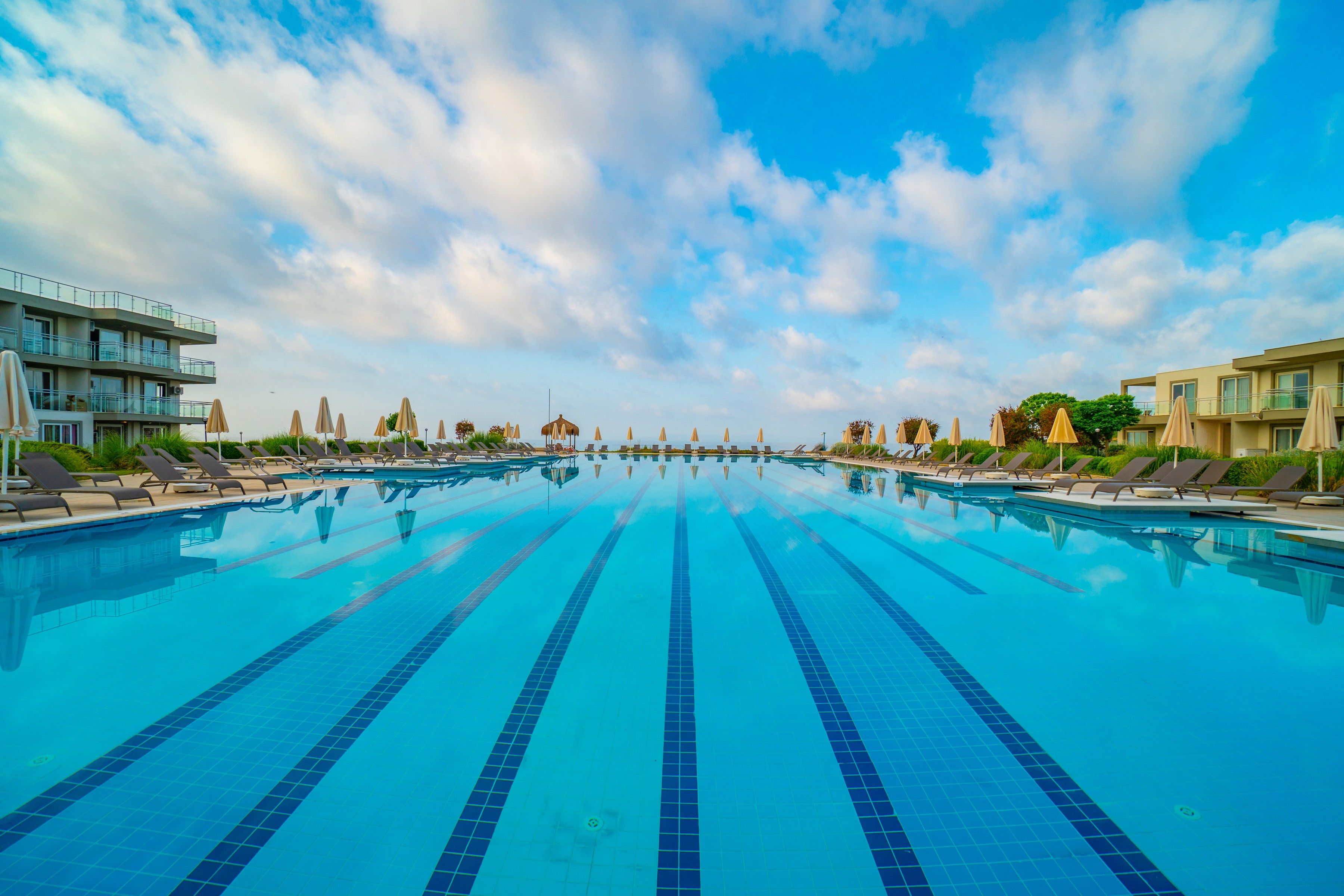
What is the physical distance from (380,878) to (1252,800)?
3066 mm

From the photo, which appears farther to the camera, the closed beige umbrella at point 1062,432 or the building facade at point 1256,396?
the building facade at point 1256,396

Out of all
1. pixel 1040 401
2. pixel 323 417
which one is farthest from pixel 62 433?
pixel 1040 401

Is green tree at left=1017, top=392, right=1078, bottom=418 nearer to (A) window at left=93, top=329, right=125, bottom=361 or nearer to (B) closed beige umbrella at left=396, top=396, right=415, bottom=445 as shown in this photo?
(B) closed beige umbrella at left=396, top=396, right=415, bottom=445

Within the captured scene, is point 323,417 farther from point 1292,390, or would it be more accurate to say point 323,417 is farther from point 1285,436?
point 1285,436

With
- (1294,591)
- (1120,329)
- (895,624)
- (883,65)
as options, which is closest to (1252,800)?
(895,624)

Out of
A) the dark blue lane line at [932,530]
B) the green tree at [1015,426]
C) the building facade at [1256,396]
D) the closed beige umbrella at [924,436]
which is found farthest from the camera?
the green tree at [1015,426]

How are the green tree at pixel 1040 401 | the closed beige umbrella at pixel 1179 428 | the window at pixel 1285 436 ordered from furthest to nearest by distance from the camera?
the green tree at pixel 1040 401, the window at pixel 1285 436, the closed beige umbrella at pixel 1179 428

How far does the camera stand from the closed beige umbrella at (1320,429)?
8.84 m

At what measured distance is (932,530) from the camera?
26.0 ft

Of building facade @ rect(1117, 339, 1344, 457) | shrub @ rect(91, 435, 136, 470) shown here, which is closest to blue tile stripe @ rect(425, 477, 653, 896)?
shrub @ rect(91, 435, 136, 470)

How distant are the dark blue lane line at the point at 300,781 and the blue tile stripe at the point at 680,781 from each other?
1.32m

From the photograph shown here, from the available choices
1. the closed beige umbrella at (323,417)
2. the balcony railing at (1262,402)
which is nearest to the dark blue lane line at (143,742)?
the closed beige umbrella at (323,417)

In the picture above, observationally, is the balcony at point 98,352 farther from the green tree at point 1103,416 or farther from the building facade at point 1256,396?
the green tree at point 1103,416

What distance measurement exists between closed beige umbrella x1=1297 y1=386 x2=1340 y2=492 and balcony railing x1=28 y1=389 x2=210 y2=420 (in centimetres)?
2494
